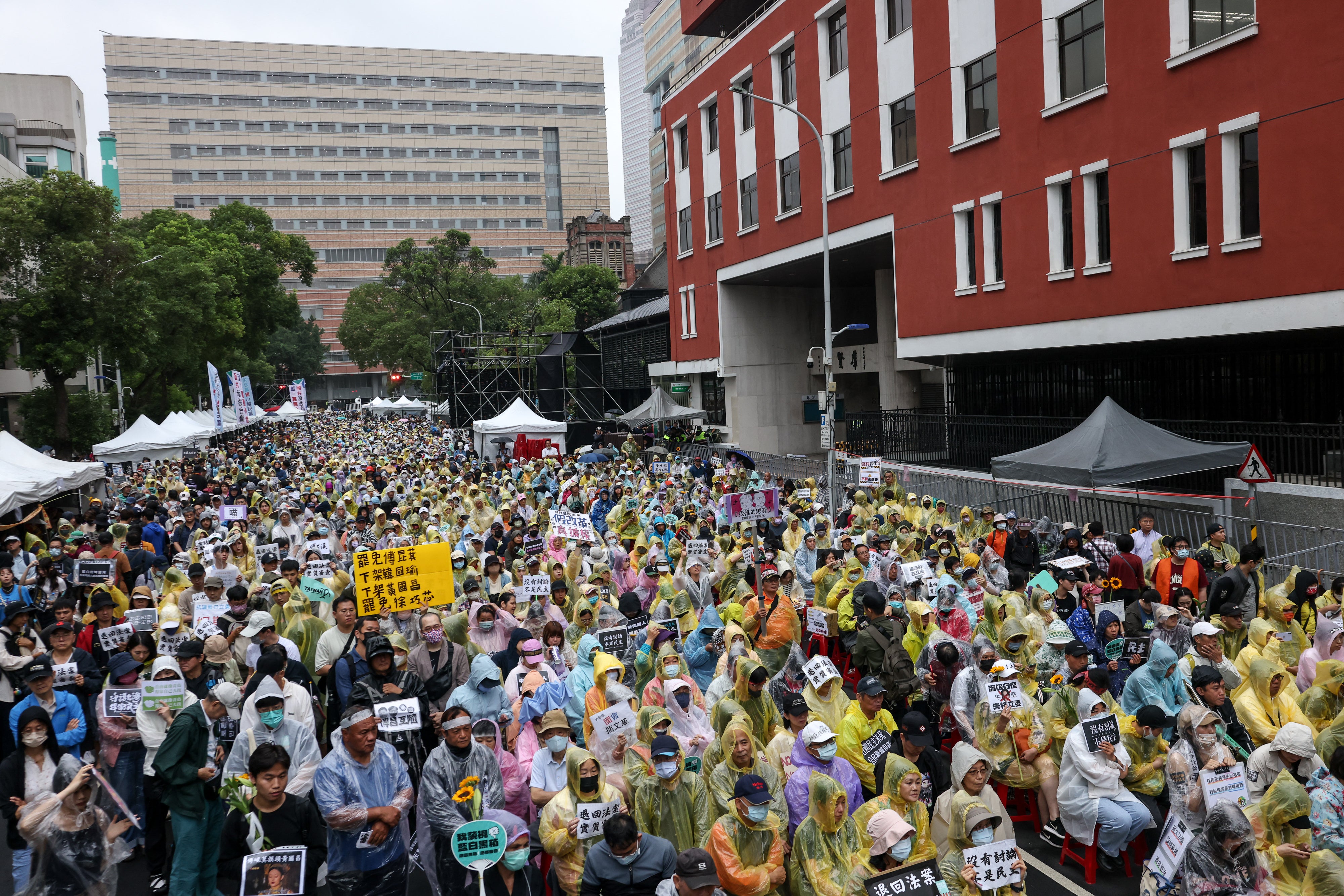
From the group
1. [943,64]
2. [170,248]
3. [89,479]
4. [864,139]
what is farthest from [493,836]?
[170,248]

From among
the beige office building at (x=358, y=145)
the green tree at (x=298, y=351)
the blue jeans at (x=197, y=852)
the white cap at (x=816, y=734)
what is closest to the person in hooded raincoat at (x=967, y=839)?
the white cap at (x=816, y=734)

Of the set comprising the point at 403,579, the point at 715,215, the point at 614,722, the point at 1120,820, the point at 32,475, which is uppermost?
the point at 715,215

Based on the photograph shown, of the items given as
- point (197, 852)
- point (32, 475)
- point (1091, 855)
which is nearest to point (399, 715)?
point (197, 852)

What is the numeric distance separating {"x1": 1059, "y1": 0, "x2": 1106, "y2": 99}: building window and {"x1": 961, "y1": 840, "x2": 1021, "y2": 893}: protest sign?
17194 millimetres

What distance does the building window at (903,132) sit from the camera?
25.0m

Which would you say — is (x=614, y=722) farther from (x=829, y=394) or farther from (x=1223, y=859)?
(x=829, y=394)

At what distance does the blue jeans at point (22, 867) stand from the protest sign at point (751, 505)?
10301mm

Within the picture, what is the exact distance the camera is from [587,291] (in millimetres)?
75875

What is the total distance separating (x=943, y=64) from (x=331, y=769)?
21.7 meters

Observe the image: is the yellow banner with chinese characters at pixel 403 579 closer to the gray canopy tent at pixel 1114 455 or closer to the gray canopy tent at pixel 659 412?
the gray canopy tent at pixel 1114 455

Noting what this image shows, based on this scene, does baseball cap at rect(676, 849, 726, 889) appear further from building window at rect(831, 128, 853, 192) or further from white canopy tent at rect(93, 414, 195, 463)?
white canopy tent at rect(93, 414, 195, 463)

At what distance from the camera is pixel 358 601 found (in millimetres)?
9289

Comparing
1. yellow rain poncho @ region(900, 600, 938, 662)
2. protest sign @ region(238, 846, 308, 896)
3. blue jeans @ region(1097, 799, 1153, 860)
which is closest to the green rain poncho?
protest sign @ region(238, 846, 308, 896)

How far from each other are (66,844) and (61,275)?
26.6 meters
